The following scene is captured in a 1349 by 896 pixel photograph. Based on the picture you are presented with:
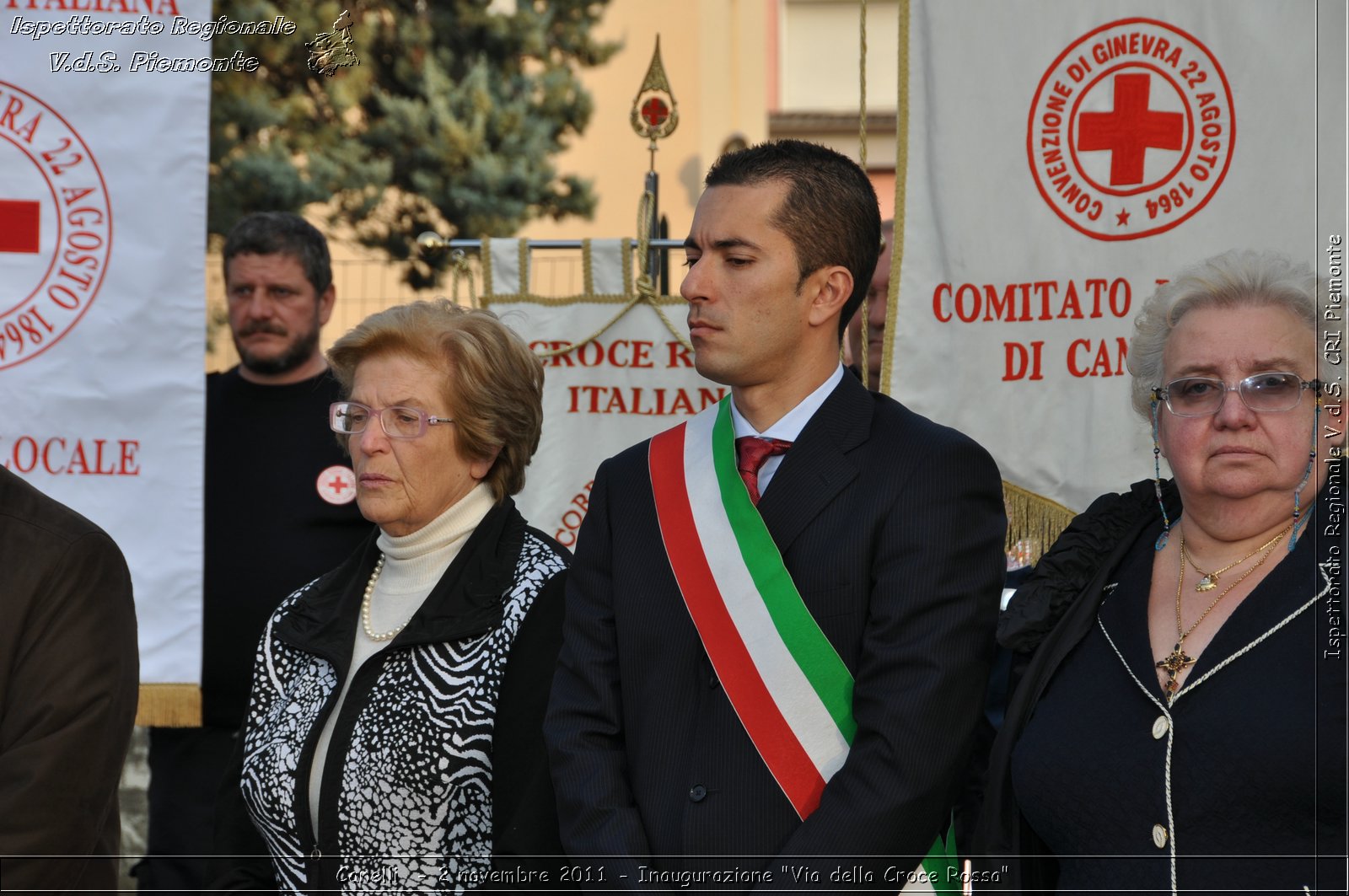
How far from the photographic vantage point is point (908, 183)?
420 cm

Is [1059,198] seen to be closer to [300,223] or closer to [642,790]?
[642,790]

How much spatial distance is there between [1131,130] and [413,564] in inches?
83.0

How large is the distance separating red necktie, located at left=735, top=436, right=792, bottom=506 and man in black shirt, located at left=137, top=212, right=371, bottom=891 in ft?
6.27

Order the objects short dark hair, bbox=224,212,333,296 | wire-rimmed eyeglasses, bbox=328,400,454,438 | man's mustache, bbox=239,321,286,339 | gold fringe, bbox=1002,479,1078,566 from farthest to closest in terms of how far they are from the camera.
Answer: short dark hair, bbox=224,212,333,296
man's mustache, bbox=239,321,286,339
gold fringe, bbox=1002,479,1078,566
wire-rimmed eyeglasses, bbox=328,400,454,438

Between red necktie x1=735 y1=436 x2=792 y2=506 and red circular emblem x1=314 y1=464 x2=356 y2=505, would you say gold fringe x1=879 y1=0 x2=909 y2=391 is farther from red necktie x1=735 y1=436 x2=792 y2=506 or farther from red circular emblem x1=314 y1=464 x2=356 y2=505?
Answer: red circular emblem x1=314 y1=464 x2=356 y2=505

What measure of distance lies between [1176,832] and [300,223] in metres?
3.55

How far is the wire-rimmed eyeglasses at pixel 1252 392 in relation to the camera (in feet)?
9.00

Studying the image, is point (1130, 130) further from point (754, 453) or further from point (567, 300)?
point (567, 300)

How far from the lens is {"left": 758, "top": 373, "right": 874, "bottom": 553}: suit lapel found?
9.75 feet

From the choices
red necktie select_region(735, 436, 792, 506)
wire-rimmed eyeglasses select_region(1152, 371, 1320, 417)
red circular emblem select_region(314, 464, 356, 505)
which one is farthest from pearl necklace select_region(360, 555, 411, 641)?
wire-rimmed eyeglasses select_region(1152, 371, 1320, 417)

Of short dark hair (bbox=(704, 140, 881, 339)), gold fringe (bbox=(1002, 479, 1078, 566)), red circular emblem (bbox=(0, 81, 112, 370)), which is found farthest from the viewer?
red circular emblem (bbox=(0, 81, 112, 370))

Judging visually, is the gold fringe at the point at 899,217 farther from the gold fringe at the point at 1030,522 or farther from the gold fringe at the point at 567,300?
the gold fringe at the point at 567,300

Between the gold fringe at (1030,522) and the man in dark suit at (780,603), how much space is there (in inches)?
42.1

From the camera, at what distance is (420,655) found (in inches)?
132
